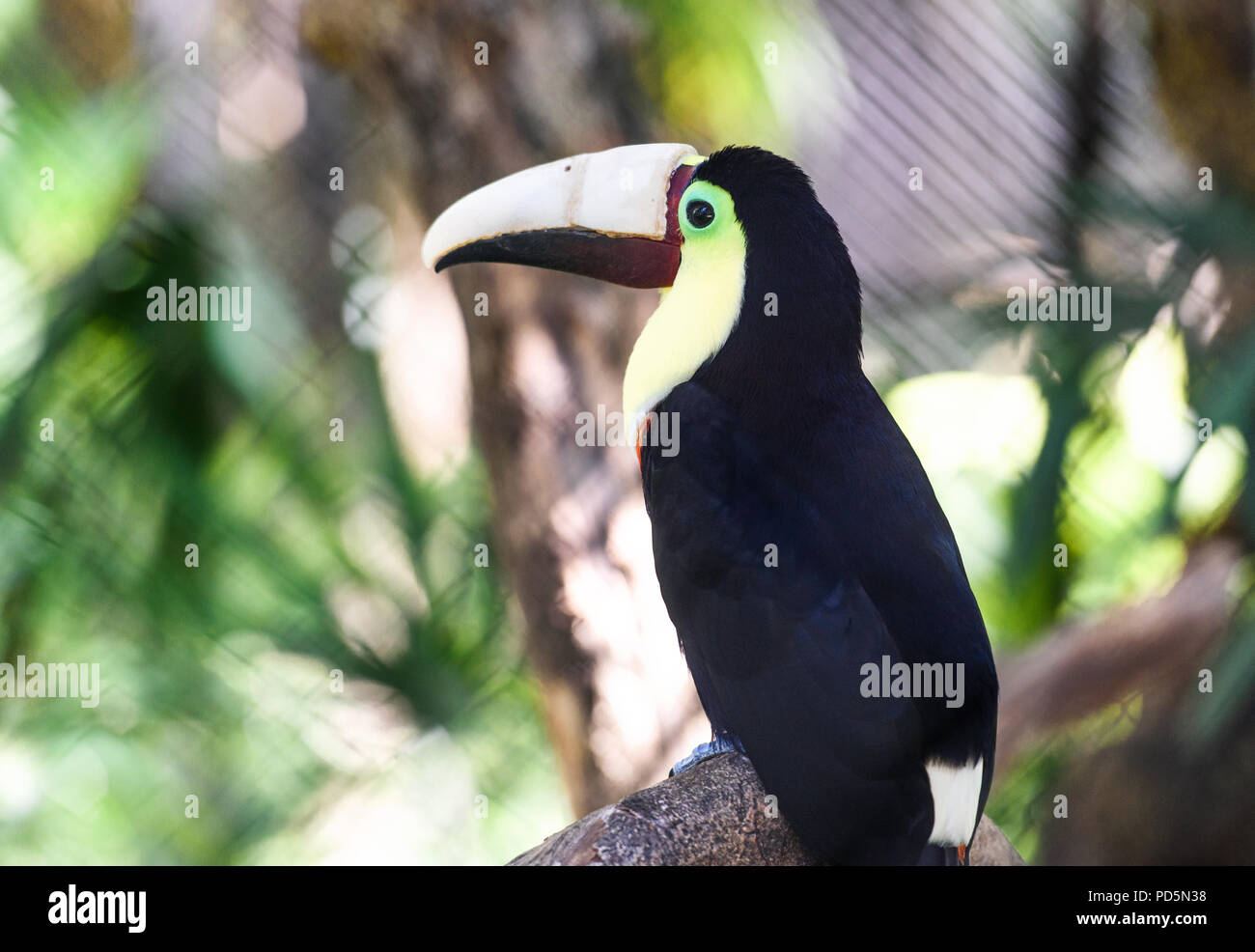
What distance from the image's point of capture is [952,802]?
1.32 metres

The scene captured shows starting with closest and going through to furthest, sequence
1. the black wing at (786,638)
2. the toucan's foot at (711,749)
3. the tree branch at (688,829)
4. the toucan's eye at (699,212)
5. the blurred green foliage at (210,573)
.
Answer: the tree branch at (688,829) → the black wing at (786,638) → the toucan's foot at (711,749) → the toucan's eye at (699,212) → the blurred green foliage at (210,573)

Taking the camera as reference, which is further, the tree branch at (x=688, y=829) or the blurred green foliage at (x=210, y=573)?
the blurred green foliage at (x=210, y=573)

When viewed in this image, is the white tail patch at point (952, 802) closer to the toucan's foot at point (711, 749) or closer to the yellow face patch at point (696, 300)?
the toucan's foot at point (711, 749)

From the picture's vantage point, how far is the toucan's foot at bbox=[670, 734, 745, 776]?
4.69 feet

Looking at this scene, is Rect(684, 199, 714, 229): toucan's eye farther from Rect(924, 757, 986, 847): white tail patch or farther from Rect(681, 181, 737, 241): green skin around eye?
Rect(924, 757, 986, 847): white tail patch

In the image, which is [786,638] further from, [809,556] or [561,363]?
[561,363]

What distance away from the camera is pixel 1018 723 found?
1.93 meters

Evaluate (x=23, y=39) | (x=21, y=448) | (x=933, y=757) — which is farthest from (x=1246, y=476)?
(x=23, y=39)

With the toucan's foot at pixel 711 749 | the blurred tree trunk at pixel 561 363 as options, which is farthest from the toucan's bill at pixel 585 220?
the toucan's foot at pixel 711 749

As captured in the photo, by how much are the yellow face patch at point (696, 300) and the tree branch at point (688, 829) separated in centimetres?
47

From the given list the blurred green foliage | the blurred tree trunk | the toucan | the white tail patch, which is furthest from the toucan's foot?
the blurred green foliage

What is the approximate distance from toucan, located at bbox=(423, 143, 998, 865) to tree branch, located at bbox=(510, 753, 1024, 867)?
0.03 m

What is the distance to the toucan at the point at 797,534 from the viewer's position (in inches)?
51.4

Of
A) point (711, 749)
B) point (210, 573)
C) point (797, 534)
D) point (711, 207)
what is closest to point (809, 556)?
point (797, 534)
